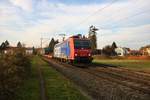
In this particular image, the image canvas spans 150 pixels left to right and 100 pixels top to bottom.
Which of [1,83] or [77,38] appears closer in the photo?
[1,83]

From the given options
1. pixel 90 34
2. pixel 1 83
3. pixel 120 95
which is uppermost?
pixel 90 34

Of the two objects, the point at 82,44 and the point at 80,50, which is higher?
the point at 82,44

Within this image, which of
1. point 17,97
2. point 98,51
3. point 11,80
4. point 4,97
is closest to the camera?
point 4,97

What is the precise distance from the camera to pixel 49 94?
1297 cm

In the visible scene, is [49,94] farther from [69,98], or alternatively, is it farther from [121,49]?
[121,49]

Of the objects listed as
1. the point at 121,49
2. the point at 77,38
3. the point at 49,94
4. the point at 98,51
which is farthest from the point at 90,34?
the point at 49,94

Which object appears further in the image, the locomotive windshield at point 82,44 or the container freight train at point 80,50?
the locomotive windshield at point 82,44

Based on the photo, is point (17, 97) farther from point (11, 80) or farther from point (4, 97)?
Result: point (4, 97)

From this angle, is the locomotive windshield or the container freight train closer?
the container freight train

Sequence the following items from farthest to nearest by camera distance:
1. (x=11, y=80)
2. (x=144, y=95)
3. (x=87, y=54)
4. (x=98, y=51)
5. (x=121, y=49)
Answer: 1. (x=121, y=49)
2. (x=98, y=51)
3. (x=87, y=54)
4. (x=144, y=95)
5. (x=11, y=80)

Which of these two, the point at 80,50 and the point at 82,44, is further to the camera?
the point at 82,44

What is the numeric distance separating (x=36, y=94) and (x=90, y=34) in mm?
123972

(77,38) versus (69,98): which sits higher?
(77,38)

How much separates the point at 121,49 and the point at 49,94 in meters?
141
